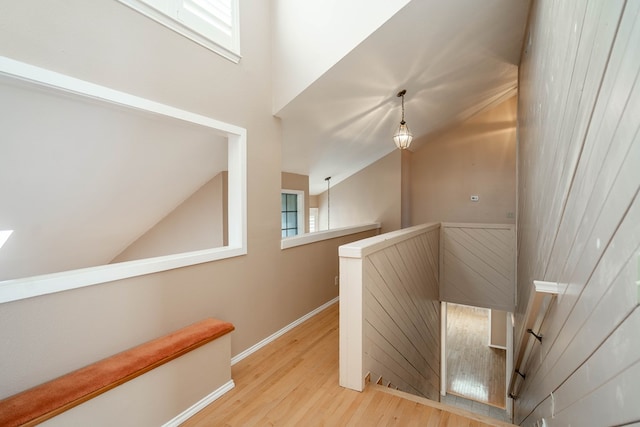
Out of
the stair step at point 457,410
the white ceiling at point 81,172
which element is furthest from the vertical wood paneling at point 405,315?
the white ceiling at point 81,172

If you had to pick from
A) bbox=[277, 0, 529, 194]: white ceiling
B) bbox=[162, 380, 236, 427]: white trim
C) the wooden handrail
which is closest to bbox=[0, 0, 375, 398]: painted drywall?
bbox=[162, 380, 236, 427]: white trim

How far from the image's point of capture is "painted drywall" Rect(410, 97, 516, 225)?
566 centimetres

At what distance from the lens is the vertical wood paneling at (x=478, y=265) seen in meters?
4.77

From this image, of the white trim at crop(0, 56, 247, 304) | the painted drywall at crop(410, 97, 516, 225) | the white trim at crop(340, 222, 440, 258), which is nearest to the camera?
the white trim at crop(0, 56, 247, 304)

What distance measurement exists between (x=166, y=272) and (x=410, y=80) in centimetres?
326

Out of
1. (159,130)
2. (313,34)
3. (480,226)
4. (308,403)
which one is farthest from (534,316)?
(480,226)

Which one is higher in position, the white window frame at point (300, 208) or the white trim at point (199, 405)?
the white window frame at point (300, 208)

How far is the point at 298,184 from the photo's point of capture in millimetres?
5418

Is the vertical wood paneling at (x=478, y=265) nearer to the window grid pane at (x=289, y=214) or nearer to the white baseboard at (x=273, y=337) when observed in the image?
the white baseboard at (x=273, y=337)

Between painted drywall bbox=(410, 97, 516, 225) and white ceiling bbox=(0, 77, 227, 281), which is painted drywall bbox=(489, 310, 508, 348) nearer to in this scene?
→ painted drywall bbox=(410, 97, 516, 225)

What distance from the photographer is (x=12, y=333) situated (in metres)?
1.38

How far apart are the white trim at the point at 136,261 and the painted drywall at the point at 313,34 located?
0.77 metres

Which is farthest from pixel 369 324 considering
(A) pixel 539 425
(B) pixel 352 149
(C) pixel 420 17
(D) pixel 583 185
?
(B) pixel 352 149

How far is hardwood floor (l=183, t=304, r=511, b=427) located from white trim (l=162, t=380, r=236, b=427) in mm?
30
